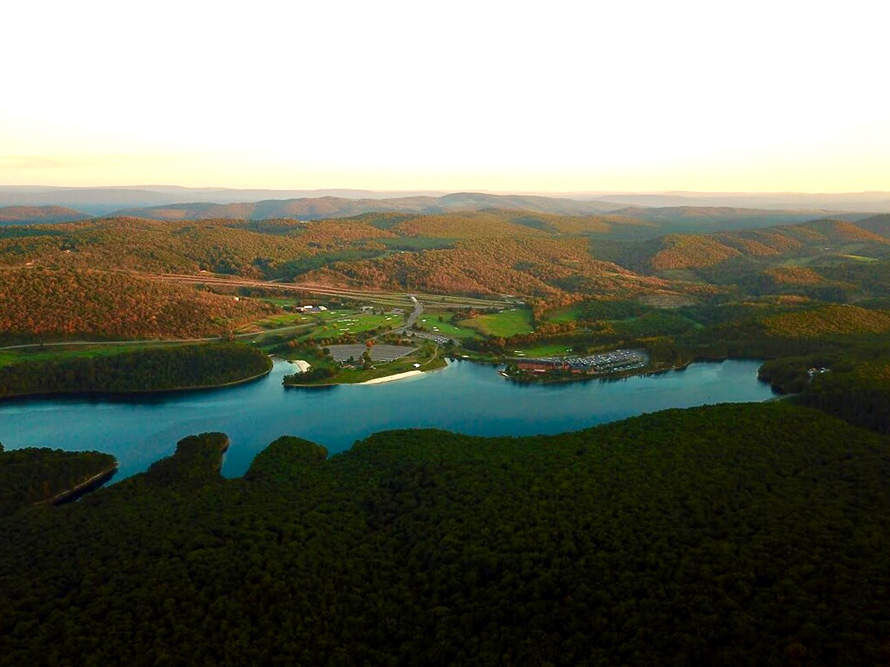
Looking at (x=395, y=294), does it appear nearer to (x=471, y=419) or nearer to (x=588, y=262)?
(x=588, y=262)

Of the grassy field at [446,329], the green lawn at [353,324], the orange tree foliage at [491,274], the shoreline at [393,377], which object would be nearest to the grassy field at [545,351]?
the grassy field at [446,329]

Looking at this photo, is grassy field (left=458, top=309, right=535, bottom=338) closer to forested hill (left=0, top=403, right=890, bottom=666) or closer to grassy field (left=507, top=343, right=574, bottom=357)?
grassy field (left=507, top=343, right=574, bottom=357)

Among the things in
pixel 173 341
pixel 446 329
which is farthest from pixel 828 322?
pixel 173 341

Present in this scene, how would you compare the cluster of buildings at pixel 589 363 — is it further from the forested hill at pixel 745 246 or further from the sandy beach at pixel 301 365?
the forested hill at pixel 745 246

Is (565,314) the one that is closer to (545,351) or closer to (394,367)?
(545,351)

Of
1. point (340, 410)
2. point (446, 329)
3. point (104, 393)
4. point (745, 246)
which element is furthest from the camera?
point (745, 246)

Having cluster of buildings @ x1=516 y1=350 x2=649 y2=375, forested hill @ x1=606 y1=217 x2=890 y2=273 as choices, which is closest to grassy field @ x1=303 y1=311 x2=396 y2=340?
cluster of buildings @ x1=516 y1=350 x2=649 y2=375
